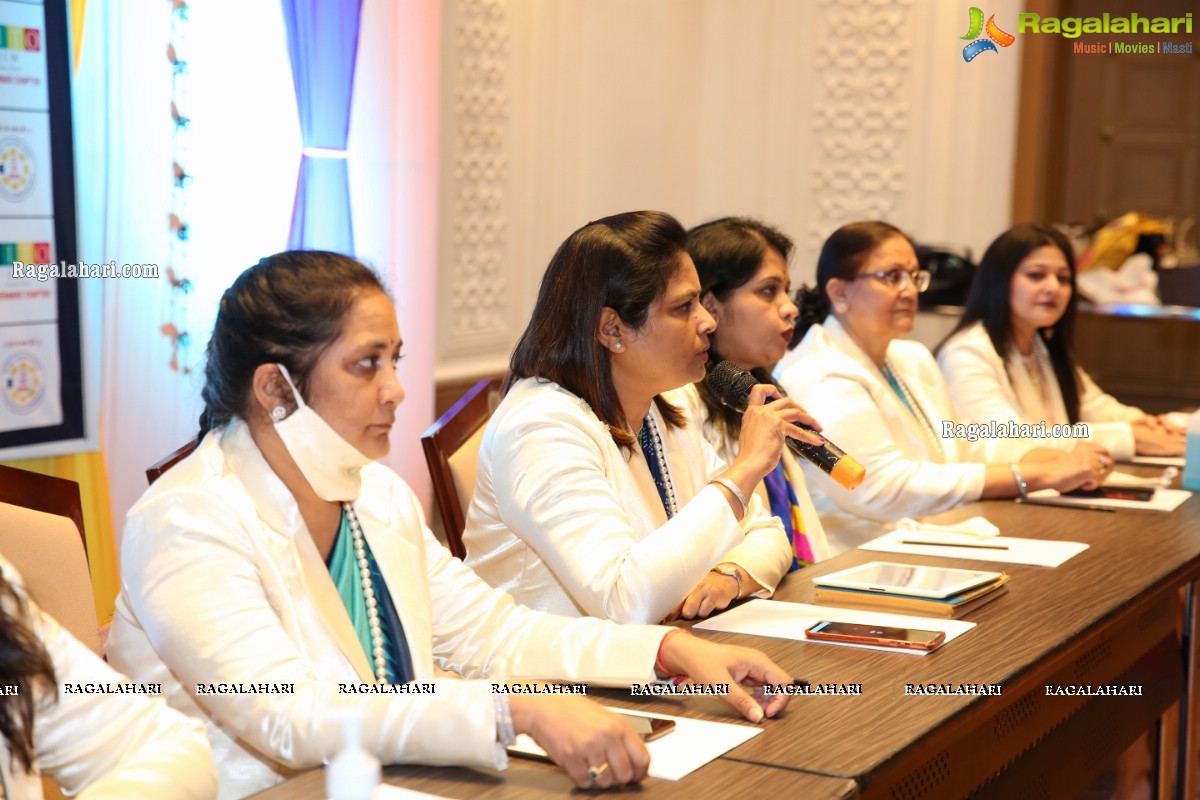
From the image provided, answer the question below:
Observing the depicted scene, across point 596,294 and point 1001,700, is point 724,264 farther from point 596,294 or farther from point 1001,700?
point 1001,700

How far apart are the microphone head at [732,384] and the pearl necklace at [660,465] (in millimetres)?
140

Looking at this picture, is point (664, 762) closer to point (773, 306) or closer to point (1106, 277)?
point (773, 306)

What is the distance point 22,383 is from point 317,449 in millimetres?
1779

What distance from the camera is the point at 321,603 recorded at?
182 centimetres

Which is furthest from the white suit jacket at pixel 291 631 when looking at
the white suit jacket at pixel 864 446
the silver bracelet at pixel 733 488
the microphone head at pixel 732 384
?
the white suit jacket at pixel 864 446

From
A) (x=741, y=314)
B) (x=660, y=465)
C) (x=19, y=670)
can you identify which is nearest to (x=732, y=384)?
(x=660, y=465)

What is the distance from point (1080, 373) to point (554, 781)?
11.3 ft

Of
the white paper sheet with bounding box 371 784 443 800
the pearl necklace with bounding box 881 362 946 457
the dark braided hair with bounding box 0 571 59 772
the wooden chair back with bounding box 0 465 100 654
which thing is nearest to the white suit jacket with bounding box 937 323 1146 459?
the pearl necklace with bounding box 881 362 946 457

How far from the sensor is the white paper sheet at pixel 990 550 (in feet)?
8.75

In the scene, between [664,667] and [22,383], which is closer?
[664,667]

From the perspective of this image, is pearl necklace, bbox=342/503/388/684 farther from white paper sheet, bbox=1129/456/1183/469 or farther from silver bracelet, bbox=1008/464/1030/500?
white paper sheet, bbox=1129/456/1183/469

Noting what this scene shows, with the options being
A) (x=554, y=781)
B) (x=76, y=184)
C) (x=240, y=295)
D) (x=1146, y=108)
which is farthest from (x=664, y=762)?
(x=1146, y=108)

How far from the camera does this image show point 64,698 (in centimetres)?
146

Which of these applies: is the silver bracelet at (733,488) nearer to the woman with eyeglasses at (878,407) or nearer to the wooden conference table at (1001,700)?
the wooden conference table at (1001,700)
